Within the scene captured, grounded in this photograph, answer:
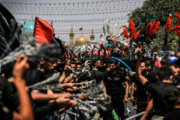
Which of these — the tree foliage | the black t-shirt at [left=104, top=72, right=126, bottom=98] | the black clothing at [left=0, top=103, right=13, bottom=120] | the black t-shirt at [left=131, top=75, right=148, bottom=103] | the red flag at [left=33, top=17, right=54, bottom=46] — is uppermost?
the tree foliage

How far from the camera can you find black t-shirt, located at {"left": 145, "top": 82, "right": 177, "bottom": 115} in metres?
3.32

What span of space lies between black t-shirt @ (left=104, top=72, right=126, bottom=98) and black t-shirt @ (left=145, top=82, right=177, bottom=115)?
273 centimetres

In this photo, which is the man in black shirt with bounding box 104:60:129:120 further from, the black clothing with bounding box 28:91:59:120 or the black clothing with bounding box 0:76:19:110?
the black clothing with bounding box 0:76:19:110

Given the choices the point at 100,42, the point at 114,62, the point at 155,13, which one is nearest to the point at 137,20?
the point at 155,13

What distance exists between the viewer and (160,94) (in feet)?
11.1

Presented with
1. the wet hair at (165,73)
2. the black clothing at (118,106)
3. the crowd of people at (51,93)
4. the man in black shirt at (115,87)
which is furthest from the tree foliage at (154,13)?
the wet hair at (165,73)

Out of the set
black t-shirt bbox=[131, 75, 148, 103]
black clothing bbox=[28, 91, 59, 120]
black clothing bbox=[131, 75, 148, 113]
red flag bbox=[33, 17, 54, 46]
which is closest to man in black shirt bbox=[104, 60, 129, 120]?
black clothing bbox=[131, 75, 148, 113]

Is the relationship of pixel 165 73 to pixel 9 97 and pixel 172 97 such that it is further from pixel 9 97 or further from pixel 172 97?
pixel 9 97

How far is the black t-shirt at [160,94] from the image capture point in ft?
10.9

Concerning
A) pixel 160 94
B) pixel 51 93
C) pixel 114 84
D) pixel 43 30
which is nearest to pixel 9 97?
pixel 51 93

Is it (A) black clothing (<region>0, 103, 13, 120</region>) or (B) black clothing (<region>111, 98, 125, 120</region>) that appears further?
(B) black clothing (<region>111, 98, 125, 120</region>)

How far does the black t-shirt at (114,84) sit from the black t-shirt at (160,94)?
8.96 ft

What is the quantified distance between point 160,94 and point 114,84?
3051 millimetres

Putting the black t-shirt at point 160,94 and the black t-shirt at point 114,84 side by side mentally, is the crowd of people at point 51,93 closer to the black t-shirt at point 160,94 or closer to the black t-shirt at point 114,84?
the black t-shirt at point 160,94
